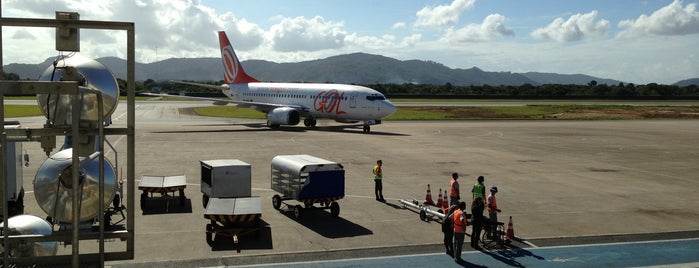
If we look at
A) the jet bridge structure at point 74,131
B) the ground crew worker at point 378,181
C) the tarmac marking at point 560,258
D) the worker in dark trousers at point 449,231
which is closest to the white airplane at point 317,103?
the ground crew worker at point 378,181

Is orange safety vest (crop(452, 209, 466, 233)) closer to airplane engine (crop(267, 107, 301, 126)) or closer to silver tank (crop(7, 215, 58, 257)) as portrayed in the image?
silver tank (crop(7, 215, 58, 257))

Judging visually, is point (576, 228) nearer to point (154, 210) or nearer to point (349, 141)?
point (154, 210)

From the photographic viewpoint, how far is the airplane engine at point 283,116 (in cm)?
5512

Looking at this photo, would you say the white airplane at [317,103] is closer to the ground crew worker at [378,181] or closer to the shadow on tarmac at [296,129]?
the shadow on tarmac at [296,129]

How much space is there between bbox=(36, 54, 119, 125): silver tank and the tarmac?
26.2 feet

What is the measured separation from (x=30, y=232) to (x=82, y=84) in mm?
2216

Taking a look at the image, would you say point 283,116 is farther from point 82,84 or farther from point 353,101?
point 82,84

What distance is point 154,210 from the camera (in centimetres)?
2161

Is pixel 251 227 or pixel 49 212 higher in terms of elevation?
pixel 49 212

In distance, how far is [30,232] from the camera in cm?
834

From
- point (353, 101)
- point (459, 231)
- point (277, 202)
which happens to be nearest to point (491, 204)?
point (459, 231)

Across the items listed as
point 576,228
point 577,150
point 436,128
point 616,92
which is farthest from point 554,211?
point 616,92

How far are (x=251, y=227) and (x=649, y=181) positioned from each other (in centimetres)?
2147

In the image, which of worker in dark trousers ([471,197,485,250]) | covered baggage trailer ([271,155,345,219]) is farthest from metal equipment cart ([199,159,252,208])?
worker in dark trousers ([471,197,485,250])
